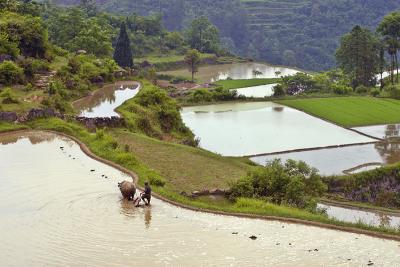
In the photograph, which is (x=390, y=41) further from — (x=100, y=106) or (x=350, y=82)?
(x=100, y=106)

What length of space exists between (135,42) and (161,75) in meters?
15.4

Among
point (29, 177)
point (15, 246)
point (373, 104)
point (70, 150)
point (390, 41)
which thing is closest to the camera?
point (15, 246)

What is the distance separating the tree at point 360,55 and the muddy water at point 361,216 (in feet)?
158

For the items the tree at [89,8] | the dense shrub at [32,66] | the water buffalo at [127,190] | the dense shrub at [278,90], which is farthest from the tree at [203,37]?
the water buffalo at [127,190]

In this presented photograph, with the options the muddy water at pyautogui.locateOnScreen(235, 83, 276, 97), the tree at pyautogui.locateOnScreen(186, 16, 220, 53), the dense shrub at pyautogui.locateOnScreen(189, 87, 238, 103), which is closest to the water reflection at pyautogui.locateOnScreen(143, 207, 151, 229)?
the dense shrub at pyautogui.locateOnScreen(189, 87, 238, 103)

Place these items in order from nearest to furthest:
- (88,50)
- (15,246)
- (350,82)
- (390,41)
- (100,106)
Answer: (15,246) < (100,106) < (88,50) < (390,41) < (350,82)

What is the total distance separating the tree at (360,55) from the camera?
6725cm

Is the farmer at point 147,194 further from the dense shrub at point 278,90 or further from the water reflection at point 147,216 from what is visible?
the dense shrub at point 278,90

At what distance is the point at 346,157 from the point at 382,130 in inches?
380

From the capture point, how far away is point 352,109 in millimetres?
47625

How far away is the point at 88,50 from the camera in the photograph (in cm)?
5588

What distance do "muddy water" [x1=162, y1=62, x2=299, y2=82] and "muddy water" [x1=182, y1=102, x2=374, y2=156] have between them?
2753cm

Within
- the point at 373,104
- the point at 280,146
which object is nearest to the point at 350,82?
the point at 373,104

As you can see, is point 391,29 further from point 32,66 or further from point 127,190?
point 127,190
